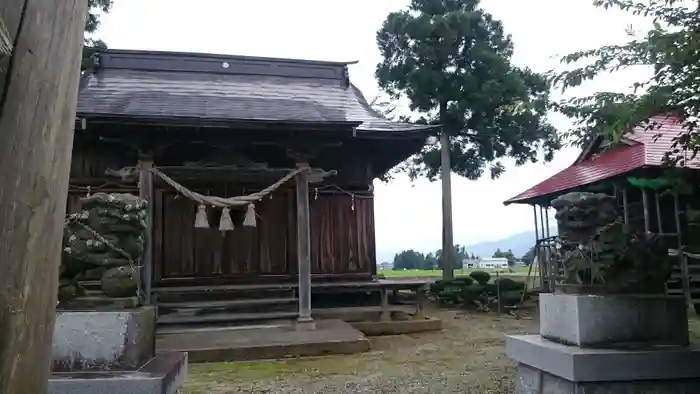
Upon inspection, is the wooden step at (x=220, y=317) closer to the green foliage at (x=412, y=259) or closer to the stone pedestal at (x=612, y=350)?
the stone pedestal at (x=612, y=350)

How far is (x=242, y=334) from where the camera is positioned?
8.04 meters

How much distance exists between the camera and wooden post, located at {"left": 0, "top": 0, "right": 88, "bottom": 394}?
1519 millimetres

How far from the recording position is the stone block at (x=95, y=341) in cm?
371

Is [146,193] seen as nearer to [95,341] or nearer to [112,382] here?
[95,341]

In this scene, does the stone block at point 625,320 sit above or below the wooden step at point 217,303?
above

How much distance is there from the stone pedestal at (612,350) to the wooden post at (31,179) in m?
3.26

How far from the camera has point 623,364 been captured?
3.70 m

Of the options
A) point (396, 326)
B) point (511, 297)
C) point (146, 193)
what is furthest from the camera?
point (511, 297)

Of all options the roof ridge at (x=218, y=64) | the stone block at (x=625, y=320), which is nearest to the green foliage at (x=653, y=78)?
the stone block at (x=625, y=320)

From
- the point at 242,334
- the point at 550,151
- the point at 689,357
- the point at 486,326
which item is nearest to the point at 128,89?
the point at 242,334

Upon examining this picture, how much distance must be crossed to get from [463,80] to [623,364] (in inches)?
551

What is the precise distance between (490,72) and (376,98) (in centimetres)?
426

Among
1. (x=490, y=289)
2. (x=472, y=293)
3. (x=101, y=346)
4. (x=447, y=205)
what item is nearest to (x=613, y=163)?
(x=490, y=289)

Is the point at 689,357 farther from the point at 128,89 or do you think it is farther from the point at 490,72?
the point at 490,72
